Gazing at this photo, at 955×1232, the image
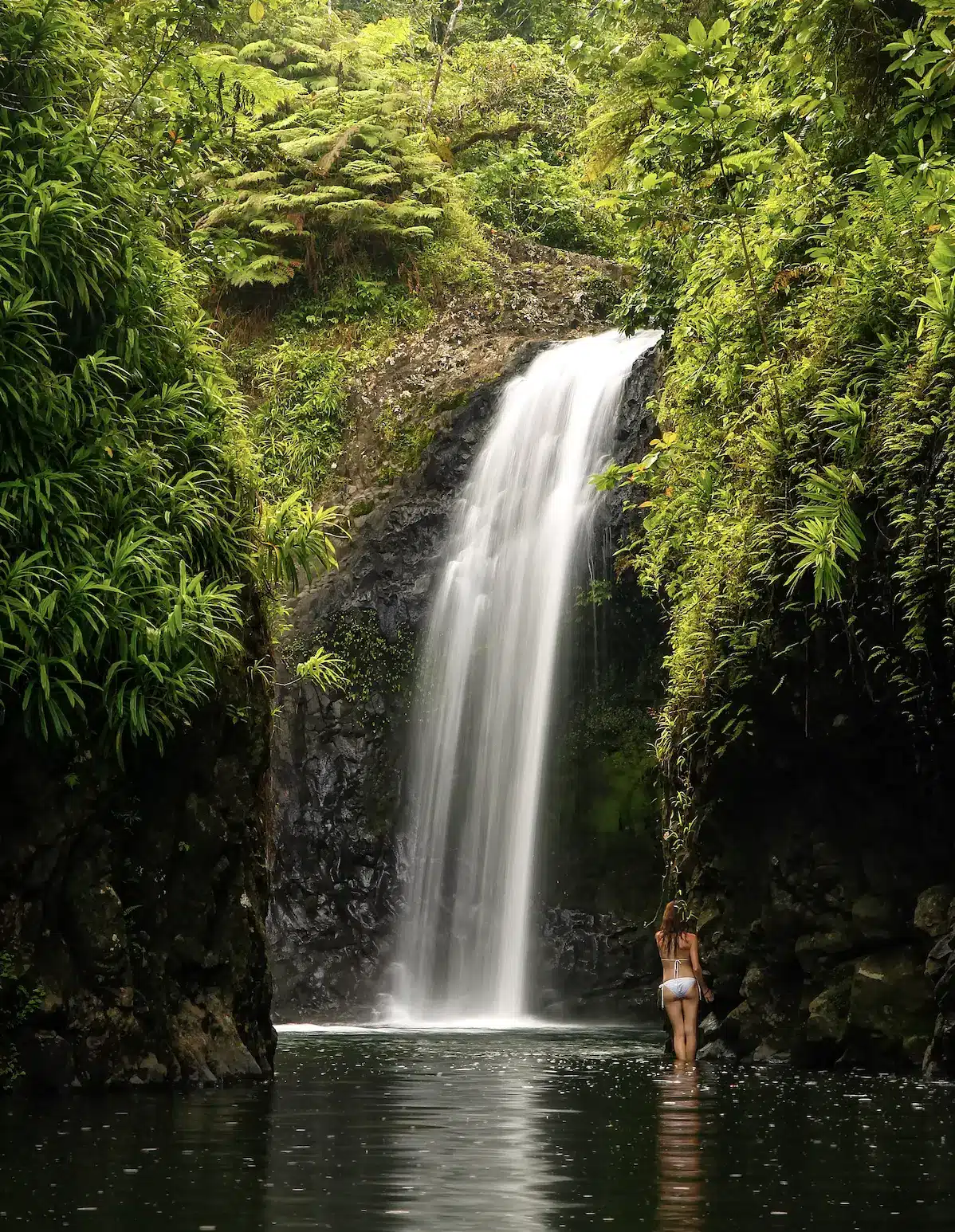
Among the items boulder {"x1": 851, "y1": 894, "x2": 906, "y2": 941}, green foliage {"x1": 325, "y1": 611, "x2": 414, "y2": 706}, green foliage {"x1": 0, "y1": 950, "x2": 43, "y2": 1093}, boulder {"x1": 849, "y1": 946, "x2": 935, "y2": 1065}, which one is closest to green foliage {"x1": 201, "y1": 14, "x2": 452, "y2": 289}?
green foliage {"x1": 325, "y1": 611, "x2": 414, "y2": 706}

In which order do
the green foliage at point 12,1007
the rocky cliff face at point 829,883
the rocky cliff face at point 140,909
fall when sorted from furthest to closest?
the rocky cliff face at point 829,883, the rocky cliff face at point 140,909, the green foliage at point 12,1007

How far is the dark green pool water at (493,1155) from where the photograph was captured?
444 cm

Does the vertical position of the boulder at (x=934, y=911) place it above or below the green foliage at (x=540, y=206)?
below

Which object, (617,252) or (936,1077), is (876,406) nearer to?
(936,1077)

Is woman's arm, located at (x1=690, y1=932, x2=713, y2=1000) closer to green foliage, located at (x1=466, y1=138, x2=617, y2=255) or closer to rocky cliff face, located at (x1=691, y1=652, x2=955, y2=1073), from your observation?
rocky cliff face, located at (x1=691, y1=652, x2=955, y2=1073)

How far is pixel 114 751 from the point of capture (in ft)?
28.5

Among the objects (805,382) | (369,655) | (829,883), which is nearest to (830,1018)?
(829,883)

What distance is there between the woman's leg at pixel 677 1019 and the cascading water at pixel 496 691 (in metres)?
6.95

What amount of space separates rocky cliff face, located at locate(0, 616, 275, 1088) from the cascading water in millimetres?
8405

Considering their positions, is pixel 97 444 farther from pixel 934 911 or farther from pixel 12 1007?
pixel 934 911

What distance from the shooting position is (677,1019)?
10.9m

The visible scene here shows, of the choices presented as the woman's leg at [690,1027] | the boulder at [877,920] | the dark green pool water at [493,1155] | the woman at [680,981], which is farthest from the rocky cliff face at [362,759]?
the dark green pool water at [493,1155]

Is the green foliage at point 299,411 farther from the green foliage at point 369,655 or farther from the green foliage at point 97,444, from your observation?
the green foliage at point 97,444

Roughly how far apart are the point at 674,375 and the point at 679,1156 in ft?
31.3
